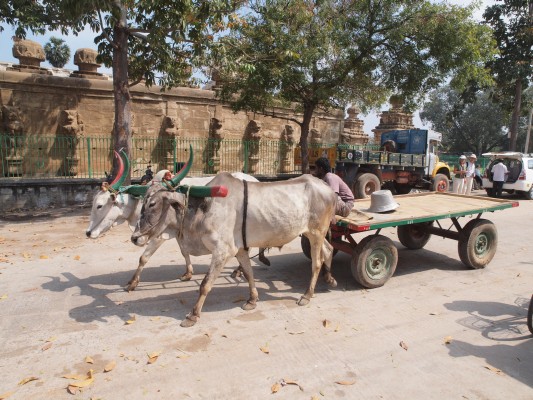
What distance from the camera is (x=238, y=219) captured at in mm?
4574

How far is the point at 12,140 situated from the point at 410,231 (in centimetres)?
1155

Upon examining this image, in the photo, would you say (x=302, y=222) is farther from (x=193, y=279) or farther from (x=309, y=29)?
(x=309, y=29)

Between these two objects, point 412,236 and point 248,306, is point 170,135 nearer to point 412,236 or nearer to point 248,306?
point 412,236

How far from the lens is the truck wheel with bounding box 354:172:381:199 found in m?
13.1

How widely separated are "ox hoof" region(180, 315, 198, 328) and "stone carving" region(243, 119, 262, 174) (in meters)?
12.4

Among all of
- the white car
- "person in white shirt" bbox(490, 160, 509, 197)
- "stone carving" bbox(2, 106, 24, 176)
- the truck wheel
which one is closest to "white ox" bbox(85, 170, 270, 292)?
the truck wheel

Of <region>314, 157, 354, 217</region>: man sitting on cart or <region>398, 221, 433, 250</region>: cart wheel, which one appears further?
<region>398, 221, 433, 250</region>: cart wheel

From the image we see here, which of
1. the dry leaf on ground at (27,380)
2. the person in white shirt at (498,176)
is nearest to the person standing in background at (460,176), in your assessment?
the person in white shirt at (498,176)

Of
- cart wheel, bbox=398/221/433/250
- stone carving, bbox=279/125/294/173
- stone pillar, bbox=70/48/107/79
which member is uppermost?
stone pillar, bbox=70/48/107/79

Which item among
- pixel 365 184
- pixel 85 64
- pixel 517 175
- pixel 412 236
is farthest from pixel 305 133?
pixel 517 175

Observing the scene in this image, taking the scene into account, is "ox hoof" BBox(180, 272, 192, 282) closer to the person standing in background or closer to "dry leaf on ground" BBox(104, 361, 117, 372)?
"dry leaf on ground" BBox(104, 361, 117, 372)

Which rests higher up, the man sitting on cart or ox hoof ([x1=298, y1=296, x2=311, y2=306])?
the man sitting on cart

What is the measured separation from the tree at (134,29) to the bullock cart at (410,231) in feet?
17.6

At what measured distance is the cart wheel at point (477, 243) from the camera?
6.26 m
